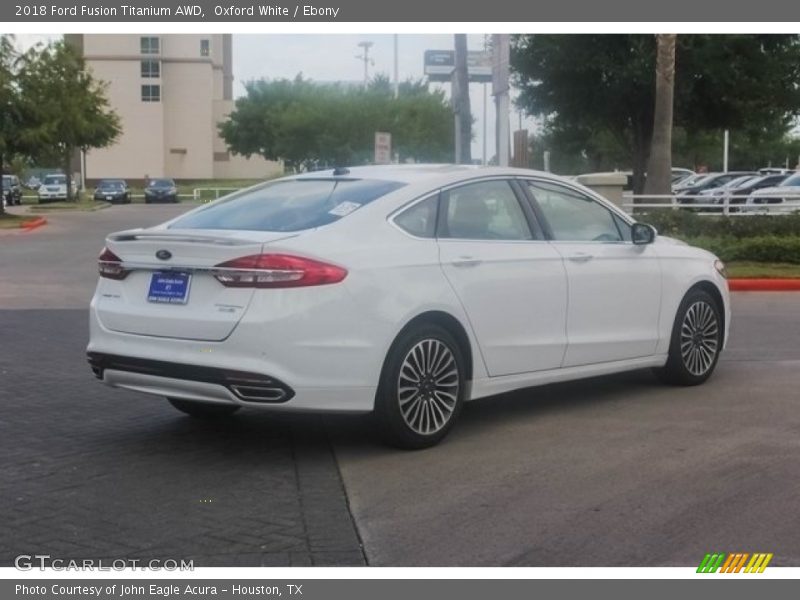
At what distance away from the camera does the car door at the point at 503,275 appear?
722cm

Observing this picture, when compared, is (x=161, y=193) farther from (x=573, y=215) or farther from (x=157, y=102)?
(x=573, y=215)

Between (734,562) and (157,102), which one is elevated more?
(157,102)

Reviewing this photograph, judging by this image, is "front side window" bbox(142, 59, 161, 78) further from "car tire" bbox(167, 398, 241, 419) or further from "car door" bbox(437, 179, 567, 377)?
"car door" bbox(437, 179, 567, 377)

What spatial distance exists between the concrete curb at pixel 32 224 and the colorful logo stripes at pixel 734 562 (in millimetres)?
31124

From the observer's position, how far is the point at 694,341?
894cm

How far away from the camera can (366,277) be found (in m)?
6.60

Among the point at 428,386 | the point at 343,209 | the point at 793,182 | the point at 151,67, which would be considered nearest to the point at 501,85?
the point at 343,209

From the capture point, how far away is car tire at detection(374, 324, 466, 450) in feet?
22.0

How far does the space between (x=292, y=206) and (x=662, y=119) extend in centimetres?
1879

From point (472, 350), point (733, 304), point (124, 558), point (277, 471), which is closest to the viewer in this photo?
point (124, 558)

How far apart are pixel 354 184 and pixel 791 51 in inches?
1135

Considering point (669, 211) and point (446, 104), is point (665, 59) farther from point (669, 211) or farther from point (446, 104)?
point (446, 104)

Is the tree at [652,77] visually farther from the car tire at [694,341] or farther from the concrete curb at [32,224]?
the car tire at [694,341]

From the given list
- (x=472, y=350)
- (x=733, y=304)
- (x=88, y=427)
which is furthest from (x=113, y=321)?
(x=733, y=304)
